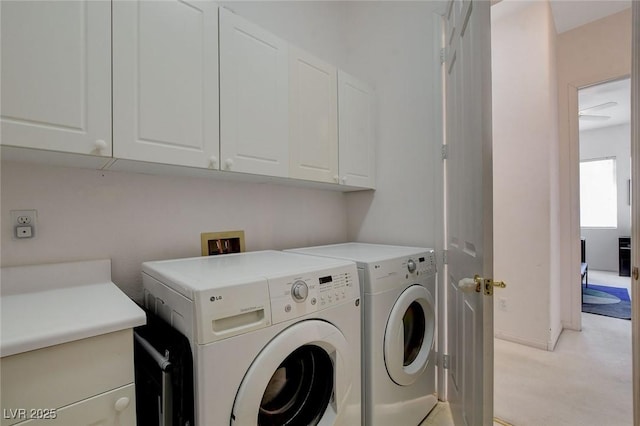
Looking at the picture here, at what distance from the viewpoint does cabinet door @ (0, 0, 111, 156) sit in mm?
891

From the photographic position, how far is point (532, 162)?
2.58 metres

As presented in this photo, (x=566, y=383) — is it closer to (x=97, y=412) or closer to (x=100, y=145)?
(x=97, y=412)

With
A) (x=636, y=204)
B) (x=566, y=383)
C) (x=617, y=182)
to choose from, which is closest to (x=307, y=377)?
(x=636, y=204)

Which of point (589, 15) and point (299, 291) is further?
point (589, 15)

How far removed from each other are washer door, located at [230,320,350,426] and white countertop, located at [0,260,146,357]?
49 cm

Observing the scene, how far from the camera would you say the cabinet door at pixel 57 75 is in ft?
2.92

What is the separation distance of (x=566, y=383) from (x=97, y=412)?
2.69 meters

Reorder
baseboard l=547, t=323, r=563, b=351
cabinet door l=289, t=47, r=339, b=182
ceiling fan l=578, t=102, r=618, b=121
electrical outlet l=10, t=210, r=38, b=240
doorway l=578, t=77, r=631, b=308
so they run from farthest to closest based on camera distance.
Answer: doorway l=578, t=77, r=631, b=308 → ceiling fan l=578, t=102, r=618, b=121 → baseboard l=547, t=323, r=563, b=351 → cabinet door l=289, t=47, r=339, b=182 → electrical outlet l=10, t=210, r=38, b=240

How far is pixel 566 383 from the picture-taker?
79.7 inches

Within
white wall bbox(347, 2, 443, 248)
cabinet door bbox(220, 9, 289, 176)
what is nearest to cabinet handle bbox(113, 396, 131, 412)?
cabinet door bbox(220, 9, 289, 176)

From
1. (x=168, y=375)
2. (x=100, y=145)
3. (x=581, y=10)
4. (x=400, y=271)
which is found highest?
(x=581, y=10)

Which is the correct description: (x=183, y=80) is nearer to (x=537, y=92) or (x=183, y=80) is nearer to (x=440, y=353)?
(x=440, y=353)

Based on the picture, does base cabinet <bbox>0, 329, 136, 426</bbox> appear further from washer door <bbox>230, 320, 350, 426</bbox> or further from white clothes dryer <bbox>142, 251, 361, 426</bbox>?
washer door <bbox>230, 320, 350, 426</bbox>

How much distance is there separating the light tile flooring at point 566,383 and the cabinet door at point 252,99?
70.7 inches
